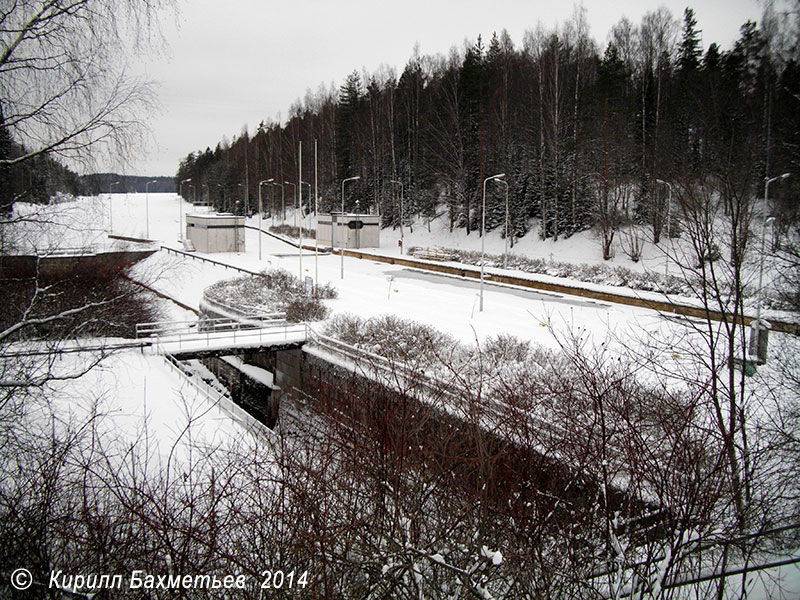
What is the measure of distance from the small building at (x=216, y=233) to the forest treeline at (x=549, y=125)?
8.06m

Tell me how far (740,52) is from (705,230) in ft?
147

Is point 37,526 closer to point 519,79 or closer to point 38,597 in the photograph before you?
point 38,597

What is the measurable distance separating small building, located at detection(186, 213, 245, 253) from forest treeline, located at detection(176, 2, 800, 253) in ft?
26.4

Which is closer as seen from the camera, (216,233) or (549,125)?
(549,125)

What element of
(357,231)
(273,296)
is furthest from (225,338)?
(357,231)

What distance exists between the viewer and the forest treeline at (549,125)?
36781 mm

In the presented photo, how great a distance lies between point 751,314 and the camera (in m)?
20.1

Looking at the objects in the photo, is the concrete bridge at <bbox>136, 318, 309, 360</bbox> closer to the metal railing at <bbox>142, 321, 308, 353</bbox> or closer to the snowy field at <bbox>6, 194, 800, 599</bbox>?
the metal railing at <bbox>142, 321, 308, 353</bbox>

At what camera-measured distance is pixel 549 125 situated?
41.8 m

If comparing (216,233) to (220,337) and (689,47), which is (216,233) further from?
(689,47)

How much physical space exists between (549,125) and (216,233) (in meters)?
30.7

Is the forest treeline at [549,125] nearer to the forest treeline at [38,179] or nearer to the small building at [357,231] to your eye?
the small building at [357,231]

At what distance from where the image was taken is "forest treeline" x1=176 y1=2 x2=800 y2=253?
36.8m

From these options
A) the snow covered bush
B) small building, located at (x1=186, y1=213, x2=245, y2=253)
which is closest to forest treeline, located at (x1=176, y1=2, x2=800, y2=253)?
small building, located at (x1=186, y1=213, x2=245, y2=253)
